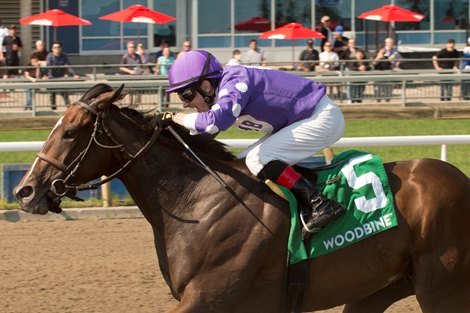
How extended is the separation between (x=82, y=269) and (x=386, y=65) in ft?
42.5

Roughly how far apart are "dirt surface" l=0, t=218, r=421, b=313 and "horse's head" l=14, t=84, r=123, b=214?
5.88 ft

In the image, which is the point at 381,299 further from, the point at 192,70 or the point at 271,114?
the point at 192,70

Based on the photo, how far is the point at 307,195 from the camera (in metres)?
4.88

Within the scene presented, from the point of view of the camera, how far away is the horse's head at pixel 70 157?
188 inches

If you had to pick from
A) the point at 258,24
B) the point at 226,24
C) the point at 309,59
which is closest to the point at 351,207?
the point at 309,59

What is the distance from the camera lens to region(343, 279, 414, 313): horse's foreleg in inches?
210

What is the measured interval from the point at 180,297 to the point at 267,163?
78cm

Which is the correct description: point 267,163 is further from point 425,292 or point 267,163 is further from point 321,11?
point 321,11

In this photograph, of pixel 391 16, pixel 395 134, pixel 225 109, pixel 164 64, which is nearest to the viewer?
pixel 225 109

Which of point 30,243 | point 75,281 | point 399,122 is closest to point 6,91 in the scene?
point 399,122

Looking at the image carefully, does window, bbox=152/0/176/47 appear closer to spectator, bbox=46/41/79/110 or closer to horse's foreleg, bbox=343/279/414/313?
spectator, bbox=46/41/79/110

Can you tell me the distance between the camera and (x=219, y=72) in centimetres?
491

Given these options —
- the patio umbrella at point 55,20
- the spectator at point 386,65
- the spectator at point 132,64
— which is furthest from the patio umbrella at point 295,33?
the patio umbrella at point 55,20

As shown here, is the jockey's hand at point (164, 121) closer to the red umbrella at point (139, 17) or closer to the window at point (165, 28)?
the red umbrella at point (139, 17)
